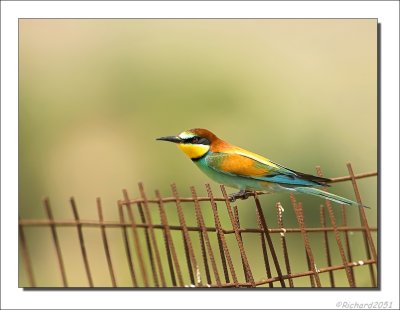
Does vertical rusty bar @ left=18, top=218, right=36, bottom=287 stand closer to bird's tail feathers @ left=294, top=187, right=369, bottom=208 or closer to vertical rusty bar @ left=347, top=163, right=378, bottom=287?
bird's tail feathers @ left=294, top=187, right=369, bottom=208

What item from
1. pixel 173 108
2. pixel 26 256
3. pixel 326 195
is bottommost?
pixel 26 256

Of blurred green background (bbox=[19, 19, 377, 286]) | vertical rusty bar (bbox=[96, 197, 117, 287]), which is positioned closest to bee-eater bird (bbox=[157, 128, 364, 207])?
blurred green background (bbox=[19, 19, 377, 286])

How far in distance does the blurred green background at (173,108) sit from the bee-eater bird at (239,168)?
15cm

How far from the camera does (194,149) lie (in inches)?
171

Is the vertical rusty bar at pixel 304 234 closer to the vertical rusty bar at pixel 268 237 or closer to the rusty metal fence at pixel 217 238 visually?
the rusty metal fence at pixel 217 238

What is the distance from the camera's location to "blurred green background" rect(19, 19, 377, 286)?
433cm

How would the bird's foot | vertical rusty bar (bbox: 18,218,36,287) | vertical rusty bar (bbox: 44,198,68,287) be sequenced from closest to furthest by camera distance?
vertical rusty bar (bbox: 44,198,68,287), vertical rusty bar (bbox: 18,218,36,287), the bird's foot

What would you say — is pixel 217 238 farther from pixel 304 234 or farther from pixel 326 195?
pixel 326 195

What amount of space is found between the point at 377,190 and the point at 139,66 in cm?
116

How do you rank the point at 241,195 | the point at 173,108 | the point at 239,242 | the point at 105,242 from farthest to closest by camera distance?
the point at 173,108
the point at 241,195
the point at 105,242
the point at 239,242

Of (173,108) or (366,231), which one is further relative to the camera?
(173,108)

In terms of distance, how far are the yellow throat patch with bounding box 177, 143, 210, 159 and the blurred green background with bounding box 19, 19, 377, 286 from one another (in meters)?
0.18

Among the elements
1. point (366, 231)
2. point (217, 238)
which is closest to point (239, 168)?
point (217, 238)

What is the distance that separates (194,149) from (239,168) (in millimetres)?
211
